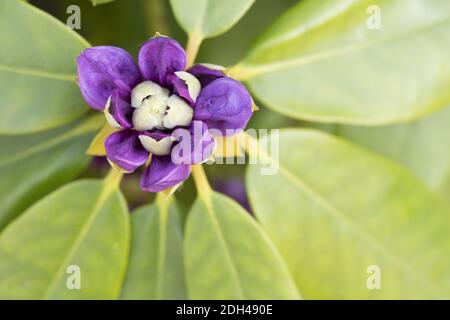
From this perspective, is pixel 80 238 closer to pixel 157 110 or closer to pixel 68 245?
pixel 68 245

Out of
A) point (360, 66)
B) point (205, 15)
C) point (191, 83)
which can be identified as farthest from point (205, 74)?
point (360, 66)

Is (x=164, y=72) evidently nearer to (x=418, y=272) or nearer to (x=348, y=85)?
(x=348, y=85)

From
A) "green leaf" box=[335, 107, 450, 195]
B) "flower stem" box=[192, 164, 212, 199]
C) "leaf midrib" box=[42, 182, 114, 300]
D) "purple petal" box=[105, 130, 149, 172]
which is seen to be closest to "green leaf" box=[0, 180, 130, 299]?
"leaf midrib" box=[42, 182, 114, 300]

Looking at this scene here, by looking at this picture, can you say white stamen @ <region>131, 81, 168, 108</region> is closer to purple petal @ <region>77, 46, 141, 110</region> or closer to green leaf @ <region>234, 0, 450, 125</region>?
purple petal @ <region>77, 46, 141, 110</region>

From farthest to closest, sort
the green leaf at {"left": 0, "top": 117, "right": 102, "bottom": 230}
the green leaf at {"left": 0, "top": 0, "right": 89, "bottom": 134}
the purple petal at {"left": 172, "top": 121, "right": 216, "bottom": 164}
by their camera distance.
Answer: the green leaf at {"left": 0, "top": 117, "right": 102, "bottom": 230} < the green leaf at {"left": 0, "top": 0, "right": 89, "bottom": 134} < the purple petal at {"left": 172, "top": 121, "right": 216, "bottom": 164}

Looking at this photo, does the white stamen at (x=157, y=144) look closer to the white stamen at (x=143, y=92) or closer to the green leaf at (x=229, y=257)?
the white stamen at (x=143, y=92)

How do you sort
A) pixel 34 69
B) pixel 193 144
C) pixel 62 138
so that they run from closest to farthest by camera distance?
pixel 193 144 → pixel 34 69 → pixel 62 138

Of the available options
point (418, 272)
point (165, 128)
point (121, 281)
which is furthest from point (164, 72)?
point (418, 272)
